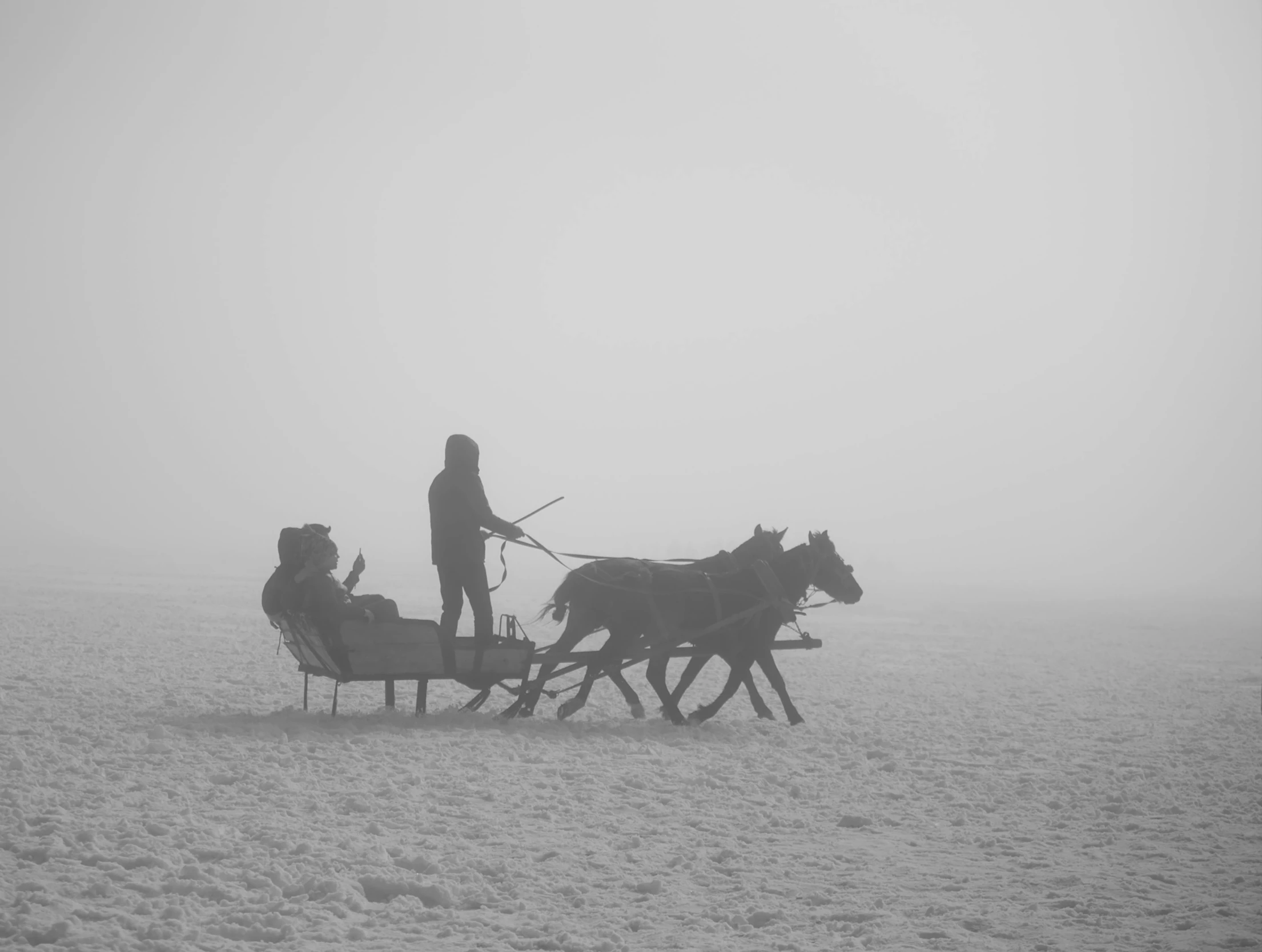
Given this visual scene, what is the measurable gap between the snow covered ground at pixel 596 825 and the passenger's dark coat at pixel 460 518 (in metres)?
1.51

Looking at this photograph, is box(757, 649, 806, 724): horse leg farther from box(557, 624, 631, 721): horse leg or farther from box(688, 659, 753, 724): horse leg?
box(557, 624, 631, 721): horse leg

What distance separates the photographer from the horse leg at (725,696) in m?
11.1

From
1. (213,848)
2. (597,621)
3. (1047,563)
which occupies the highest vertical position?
(1047,563)

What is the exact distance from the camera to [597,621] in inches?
432

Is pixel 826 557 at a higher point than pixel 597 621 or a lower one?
higher

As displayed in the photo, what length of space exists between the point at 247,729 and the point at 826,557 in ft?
19.0

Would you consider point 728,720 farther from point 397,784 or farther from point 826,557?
point 397,784

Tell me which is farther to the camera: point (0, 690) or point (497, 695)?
point (497, 695)

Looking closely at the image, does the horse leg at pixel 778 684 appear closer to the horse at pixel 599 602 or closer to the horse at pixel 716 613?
the horse at pixel 716 613

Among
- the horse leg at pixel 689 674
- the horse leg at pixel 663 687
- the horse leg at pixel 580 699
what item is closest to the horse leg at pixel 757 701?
the horse leg at pixel 689 674

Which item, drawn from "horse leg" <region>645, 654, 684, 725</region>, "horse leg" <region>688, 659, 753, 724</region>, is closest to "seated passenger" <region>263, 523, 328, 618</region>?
"horse leg" <region>645, 654, 684, 725</region>

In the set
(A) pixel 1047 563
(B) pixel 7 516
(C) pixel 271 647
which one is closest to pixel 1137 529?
(A) pixel 1047 563

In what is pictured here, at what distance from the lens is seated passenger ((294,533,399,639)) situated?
9297 mm

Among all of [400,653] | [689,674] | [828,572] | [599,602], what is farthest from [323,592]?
[828,572]
